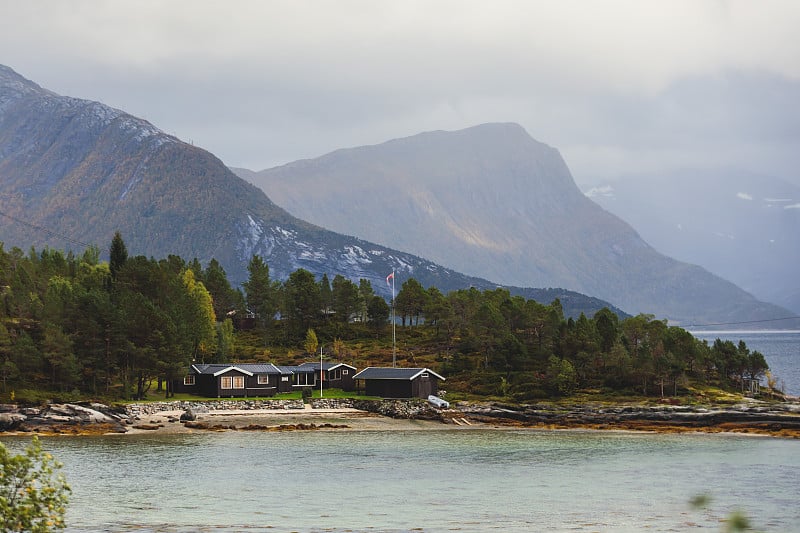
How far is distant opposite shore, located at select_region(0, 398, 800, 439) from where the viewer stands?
265 feet

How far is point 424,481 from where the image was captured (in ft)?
178

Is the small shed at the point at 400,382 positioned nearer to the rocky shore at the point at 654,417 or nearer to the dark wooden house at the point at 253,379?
the dark wooden house at the point at 253,379

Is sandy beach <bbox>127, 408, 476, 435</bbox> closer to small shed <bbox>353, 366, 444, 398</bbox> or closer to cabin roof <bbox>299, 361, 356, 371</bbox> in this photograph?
small shed <bbox>353, 366, 444, 398</bbox>

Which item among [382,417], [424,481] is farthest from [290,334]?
[424,481]

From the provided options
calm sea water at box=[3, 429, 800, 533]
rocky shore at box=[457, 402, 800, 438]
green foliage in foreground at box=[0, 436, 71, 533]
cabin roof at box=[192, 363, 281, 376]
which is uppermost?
cabin roof at box=[192, 363, 281, 376]

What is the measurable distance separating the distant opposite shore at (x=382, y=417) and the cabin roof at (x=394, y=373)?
338 centimetres

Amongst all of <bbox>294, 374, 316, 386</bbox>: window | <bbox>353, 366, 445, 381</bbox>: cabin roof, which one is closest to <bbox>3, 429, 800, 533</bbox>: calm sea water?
<bbox>353, 366, 445, 381</bbox>: cabin roof

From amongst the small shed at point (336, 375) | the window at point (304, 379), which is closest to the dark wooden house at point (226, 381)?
the window at point (304, 379)

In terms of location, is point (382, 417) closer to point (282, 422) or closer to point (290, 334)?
point (282, 422)

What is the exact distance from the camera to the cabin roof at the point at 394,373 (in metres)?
103

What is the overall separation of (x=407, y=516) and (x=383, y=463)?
69.4ft

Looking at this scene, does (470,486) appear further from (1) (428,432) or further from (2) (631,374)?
(2) (631,374)

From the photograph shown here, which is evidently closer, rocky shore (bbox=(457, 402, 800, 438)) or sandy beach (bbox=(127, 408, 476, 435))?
sandy beach (bbox=(127, 408, 476, 435))

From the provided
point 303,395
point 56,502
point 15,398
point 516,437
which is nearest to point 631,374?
point 516,437
